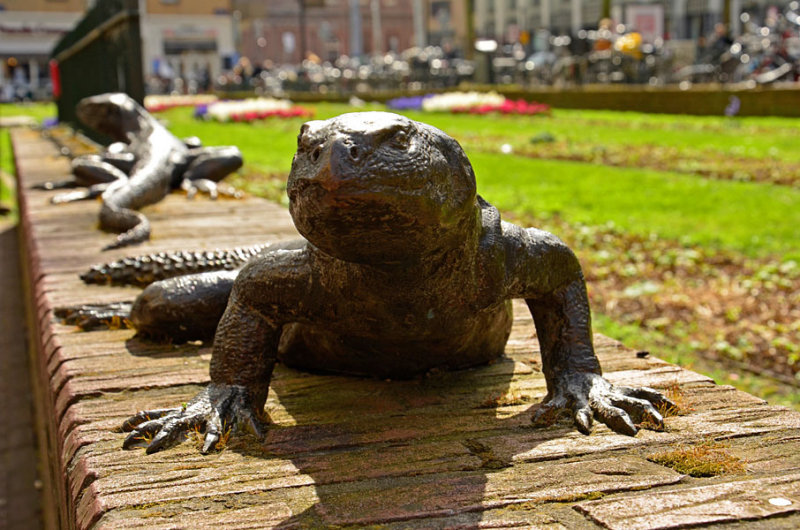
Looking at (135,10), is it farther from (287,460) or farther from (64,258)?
(287,460)

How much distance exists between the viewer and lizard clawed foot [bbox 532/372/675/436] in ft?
8.71

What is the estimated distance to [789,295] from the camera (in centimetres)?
584

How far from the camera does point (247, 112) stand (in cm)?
1881

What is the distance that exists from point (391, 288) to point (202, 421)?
2.31 feet

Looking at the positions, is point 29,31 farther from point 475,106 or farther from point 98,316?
point 98,316

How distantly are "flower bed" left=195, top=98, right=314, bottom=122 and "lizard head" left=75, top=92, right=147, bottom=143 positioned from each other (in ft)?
30.3

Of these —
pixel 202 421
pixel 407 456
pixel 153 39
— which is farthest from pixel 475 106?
pixel 153 39

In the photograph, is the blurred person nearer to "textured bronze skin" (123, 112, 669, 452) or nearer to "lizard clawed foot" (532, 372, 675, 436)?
"textured bronze skin" (123, 112, 669, 452)

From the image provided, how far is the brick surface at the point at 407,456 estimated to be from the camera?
2121mm

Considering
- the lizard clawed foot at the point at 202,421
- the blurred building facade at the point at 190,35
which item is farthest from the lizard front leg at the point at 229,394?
the blurred building facade at the point at 190,35

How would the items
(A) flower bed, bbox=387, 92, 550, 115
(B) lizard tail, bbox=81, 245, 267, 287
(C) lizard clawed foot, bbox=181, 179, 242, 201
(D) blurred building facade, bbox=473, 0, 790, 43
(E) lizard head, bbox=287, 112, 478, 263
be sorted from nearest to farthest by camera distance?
1. (E) lizard head, bbox=287, 112, 478, 263
2. (B) lizard tail, bbox=81, 245, 267, 287
3. (C) lizard clawed foot, bbox=181, 179, 242, 201
4. (A) flower bed, bbox=387, 92, 550, 115
5. (D) blurred building facade, bbox=473, 0, 790, 43

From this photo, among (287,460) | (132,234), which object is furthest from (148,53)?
(287,460)

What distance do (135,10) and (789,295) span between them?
23.2 feet

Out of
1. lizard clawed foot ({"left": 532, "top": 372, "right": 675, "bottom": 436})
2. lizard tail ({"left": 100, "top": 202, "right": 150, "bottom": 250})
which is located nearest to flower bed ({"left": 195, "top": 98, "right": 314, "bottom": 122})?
lizard tail ({"left": 100, "top": 202, "right": 150, "bottom": 250})
